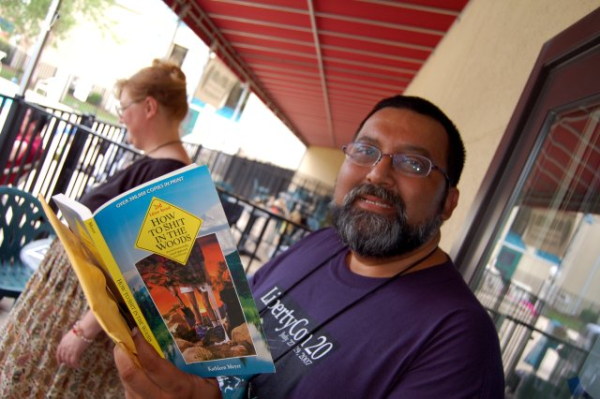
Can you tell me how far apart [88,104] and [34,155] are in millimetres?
4072

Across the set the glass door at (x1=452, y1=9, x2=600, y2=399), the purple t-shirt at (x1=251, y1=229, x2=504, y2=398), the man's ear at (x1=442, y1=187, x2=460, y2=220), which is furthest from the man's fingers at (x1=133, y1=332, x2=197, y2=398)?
the glass door at (x1=452, y1=9, x2=600, y2=399)

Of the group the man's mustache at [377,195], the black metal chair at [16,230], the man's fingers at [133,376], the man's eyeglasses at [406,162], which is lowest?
the black metal chair at [16,230]

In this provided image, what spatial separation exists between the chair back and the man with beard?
75.0 inches

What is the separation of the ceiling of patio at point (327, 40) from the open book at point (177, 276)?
18.1 feet

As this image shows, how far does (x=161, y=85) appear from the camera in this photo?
2072 millimetres

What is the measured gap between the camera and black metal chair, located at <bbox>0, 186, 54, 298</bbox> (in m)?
2.67

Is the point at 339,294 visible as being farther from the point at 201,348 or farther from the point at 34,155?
the point at 34,155

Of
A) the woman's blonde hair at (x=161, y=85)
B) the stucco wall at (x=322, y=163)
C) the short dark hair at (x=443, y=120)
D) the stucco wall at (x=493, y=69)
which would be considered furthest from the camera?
the stucco wall at (x=322, y=163)

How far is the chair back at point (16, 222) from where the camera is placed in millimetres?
2811

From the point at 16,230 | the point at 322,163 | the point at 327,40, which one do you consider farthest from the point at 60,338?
the point at 322,163

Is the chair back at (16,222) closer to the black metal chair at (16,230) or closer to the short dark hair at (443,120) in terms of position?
the black metal chair at (16,230)

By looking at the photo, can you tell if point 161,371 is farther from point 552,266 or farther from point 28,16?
point 28,16

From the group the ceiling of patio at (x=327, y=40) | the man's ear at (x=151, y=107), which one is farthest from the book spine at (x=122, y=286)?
the ceiling of patio at (x=327, y=40)

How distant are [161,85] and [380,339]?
1.47m
